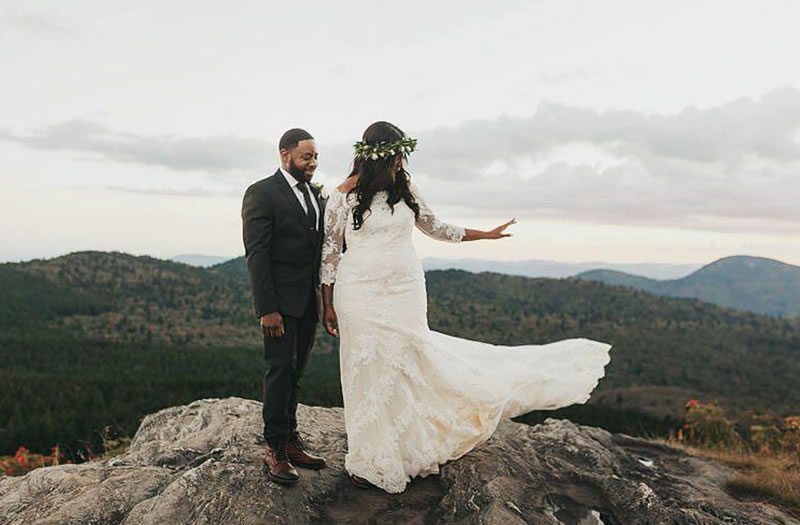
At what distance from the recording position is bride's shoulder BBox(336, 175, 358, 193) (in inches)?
219

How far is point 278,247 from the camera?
5.43m

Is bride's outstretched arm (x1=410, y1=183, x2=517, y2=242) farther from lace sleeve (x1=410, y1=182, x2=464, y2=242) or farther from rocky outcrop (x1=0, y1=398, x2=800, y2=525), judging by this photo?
rocky outcrop (x1=0, y1=398, x2=800, y2=525)

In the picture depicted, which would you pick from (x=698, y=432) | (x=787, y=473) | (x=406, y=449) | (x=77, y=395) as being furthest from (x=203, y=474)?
(x=77, y=395)

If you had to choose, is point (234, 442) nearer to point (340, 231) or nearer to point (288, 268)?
point (288, 268)

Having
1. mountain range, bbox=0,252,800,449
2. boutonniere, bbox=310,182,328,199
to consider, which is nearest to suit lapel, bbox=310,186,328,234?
boutonniere, bbox=310,182,328,199

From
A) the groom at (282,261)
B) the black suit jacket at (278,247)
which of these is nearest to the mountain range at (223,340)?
the groom at (282,261)

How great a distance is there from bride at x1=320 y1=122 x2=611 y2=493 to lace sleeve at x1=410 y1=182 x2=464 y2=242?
0.9 inches

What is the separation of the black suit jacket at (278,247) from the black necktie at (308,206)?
2.9 inches

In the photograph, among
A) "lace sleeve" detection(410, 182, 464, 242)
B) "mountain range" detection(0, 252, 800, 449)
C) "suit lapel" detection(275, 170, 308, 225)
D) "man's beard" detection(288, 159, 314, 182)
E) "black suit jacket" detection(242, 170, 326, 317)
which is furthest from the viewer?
"mountain range" detection(0, 252, 800, 449)

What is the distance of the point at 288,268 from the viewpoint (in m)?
5.46

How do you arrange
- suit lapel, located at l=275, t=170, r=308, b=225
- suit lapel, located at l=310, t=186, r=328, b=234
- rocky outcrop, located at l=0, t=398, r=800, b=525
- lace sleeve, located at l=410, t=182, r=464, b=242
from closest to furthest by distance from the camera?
rocky outcrop, located at l=0, t=398, r=800, b=525 < suit lapel, located at l=275, t=170, r=308, b=225 < suit lapel, located at l=310, t=186, r=328, b=234 < lace sleeve, located at l=410, t=182, r=464, b=242

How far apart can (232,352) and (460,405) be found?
77390 mm

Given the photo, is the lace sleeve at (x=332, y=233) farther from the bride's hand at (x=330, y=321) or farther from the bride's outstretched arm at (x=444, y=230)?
the bride's outstretched arm at (x=444, y=230)

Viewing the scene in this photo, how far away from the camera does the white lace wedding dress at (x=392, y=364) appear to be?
561 centimetres
